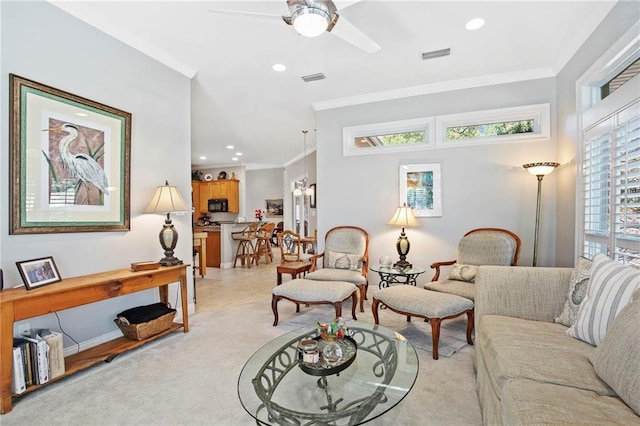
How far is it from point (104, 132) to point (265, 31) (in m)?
1.71

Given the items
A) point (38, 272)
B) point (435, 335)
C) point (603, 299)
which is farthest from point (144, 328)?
point (603, 299)

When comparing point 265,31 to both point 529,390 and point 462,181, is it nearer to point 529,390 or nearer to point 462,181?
point 462,181

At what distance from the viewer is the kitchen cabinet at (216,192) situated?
913 cm

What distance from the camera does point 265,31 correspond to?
284cm

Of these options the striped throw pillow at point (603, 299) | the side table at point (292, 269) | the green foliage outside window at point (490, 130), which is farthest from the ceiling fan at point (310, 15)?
the side table at point (292, 269)

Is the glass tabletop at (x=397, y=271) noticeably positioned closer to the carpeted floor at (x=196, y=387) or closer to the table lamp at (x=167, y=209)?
the carpeted floor at (x=196, y=387)

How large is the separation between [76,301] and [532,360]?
284 centimetres

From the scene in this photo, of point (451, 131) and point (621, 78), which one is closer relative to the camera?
point (621, 78)

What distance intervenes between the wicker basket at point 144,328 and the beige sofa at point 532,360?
262 cm

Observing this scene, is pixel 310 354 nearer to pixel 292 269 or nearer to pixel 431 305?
pixel 431 305

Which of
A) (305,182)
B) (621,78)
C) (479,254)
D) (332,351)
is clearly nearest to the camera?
(332,351)

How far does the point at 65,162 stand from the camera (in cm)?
244

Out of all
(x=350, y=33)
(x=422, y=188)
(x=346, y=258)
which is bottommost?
(x=346, y=258)

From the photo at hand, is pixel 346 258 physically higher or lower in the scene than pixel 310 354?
higher
